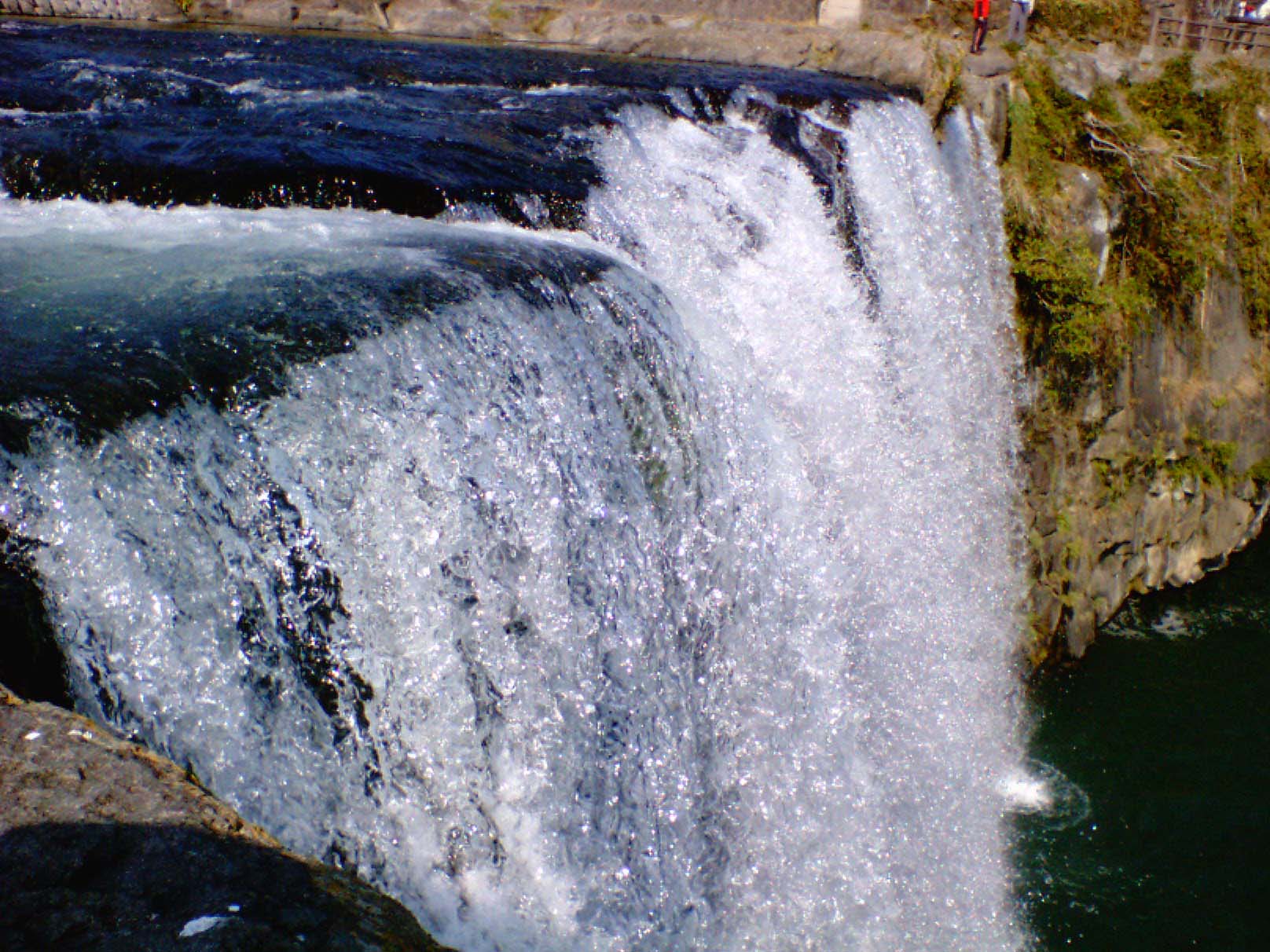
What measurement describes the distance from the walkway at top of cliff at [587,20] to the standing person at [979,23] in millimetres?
380

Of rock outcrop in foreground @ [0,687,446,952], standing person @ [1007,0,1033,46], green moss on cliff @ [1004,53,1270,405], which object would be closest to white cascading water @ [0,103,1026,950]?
rock outcrop in foreground @ [0,687,446,952]

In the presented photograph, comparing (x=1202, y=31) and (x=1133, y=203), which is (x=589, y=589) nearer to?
(x=1133, y=203)

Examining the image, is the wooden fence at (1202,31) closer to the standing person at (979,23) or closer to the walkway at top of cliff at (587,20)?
the standing person at (979,23)

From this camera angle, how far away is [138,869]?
1789 mm

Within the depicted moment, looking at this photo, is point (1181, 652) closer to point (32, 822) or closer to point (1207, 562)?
point (1207, 562)

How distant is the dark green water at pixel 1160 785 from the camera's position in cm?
438

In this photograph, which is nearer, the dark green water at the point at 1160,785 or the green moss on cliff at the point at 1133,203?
the dark green water at the point at 1160,785

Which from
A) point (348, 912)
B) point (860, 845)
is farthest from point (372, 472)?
point (860, 845)

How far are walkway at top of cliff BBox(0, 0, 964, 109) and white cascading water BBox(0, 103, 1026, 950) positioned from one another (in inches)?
169

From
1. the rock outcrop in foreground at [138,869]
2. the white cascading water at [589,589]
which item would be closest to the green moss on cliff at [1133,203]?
the white cascading water at [589,589]

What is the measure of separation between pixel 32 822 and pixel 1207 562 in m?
7.02

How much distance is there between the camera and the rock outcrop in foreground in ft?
5.52

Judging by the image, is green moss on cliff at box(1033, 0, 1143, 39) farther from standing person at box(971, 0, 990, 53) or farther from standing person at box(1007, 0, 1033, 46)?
standing person at box(971, 0, 990, 53)

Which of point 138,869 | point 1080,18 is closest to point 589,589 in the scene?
point 138,869
